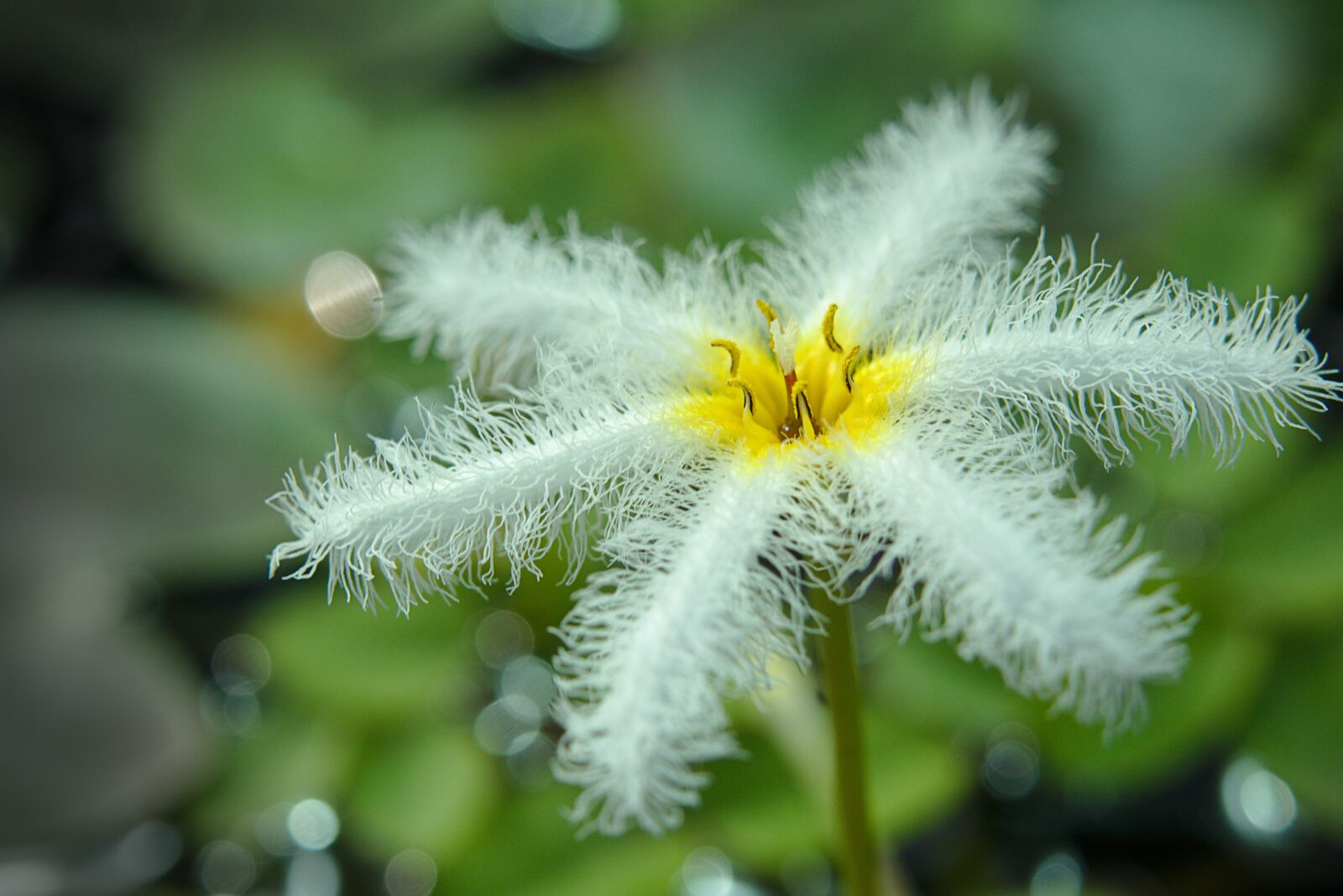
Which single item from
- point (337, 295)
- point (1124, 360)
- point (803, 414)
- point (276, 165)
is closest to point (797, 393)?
point (803, 414)

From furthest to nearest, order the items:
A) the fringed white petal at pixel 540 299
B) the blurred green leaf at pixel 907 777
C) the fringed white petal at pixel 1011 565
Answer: the blurred green leaf at pixel 907 777
the fringed white petal at pixel 540 299
the fringed white petal at pixel 1011 565

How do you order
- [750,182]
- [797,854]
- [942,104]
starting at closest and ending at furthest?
[942,104] < [797,854] < [750,182]

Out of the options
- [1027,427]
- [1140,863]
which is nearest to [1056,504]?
[1027,427]

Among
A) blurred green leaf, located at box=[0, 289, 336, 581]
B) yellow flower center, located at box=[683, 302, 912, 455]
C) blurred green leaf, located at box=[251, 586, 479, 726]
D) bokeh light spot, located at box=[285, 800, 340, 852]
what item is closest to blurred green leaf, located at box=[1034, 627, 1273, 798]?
yellow flower center, located at box=[683, 302, 912, 455]

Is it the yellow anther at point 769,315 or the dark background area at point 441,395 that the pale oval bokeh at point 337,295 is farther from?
the yellow anther at point 769,315

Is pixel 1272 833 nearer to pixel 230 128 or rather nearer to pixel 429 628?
pixel 429 628

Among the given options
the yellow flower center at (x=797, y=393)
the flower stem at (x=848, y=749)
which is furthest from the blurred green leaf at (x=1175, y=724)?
the yellow flower center at (x=797, y=393)

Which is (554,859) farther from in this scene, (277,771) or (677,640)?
(677,640)
